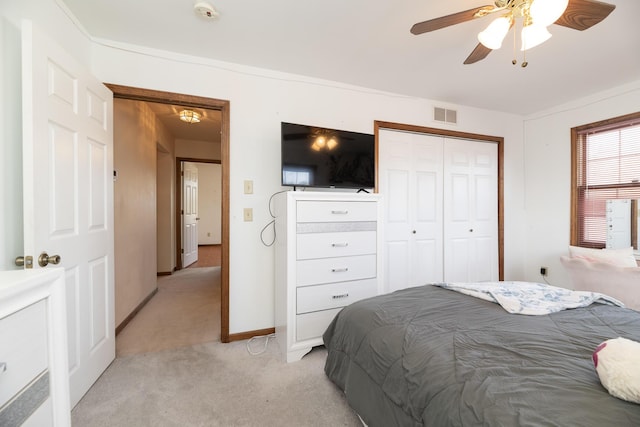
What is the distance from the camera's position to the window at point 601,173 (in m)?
2.68

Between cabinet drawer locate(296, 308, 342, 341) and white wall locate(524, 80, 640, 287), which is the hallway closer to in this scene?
cabinet drawer locate(296, 308, 342, 341)

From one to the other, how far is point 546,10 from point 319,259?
6.00 ft

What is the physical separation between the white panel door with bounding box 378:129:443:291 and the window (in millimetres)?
1506

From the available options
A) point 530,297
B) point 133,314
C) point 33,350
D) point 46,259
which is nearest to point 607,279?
point 530,297

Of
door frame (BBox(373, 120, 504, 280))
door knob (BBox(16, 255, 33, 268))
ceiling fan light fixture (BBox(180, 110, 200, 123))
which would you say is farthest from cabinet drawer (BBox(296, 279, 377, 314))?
ceiling fan light fixture (BBox(180, 110, 200, 123))

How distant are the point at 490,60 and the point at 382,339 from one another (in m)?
2.38

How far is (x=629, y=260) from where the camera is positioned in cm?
234

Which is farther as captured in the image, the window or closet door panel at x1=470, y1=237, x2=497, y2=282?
closet door panel at x1=470, y1=237, x2=497, y2=282

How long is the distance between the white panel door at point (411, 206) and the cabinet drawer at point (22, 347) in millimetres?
2564

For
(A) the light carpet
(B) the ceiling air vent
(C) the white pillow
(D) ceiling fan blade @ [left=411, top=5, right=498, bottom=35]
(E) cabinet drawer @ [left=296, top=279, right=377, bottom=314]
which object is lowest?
(A) the light carpet

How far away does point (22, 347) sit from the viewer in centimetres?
80

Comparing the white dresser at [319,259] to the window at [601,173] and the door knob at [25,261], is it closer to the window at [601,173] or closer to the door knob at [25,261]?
the door knob at [25,261]

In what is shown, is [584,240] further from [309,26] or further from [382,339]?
[309,26]

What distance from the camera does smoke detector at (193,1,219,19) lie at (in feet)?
5.39
